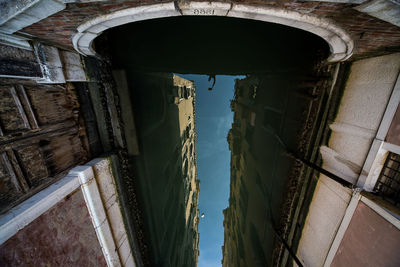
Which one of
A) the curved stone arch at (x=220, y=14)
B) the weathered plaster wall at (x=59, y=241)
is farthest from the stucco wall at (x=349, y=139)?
the weathered plaster wall at (x=59, y=241)

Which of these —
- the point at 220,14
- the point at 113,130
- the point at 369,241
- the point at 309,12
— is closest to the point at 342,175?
the point at 369,241

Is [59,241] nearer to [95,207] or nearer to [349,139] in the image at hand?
[95,207]

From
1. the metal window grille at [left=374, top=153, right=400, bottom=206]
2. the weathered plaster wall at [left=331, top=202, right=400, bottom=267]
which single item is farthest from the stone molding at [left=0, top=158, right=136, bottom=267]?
the metal window grille at [left=374, top=153, right=400, bottom=206]

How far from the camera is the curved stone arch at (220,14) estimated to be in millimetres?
1667

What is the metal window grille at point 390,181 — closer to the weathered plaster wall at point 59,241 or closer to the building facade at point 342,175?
the building facade at point 342,175

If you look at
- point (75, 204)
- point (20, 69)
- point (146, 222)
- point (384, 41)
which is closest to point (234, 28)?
point (384, 41)

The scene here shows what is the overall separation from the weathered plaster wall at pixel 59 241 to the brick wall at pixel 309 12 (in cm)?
265

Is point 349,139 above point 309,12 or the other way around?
the other way around

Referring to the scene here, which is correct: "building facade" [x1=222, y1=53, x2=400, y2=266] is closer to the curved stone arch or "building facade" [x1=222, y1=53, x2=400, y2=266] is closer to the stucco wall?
the stucco wall

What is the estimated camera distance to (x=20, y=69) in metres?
2.06

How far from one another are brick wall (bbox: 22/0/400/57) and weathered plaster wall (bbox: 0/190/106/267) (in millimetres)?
2655

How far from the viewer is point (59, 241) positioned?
98.7 inches

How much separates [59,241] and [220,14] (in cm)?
425

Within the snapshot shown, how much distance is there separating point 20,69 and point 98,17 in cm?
136
